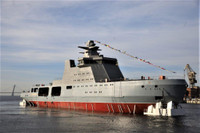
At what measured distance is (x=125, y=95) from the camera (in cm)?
3659

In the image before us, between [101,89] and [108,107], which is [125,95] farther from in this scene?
[101,89]

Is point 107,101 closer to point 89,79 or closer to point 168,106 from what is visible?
point 89,79

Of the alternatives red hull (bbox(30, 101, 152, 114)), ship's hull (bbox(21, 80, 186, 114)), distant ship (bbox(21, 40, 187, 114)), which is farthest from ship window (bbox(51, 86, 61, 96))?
ship's hull (bbox(21, 80, 186, 114))

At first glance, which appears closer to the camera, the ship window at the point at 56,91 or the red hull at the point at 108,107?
the red hull at the point at 108,107

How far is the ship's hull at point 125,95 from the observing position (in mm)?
33688

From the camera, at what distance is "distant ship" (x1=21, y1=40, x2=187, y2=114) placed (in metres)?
34.1

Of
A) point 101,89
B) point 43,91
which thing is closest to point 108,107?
point 101,89

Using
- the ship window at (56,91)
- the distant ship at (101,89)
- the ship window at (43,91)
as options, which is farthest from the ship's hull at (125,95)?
the ship window at (43,91)

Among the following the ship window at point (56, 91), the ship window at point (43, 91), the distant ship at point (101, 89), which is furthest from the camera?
the ship window at point (43, 91)

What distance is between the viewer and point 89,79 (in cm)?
4247

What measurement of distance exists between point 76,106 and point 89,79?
→ 689 cm

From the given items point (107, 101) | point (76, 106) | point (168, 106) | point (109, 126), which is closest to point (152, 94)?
point (168, 106)

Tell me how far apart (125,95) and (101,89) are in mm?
5072

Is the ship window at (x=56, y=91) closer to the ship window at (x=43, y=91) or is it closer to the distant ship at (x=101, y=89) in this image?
the distant ship at (x=101, y=89)
